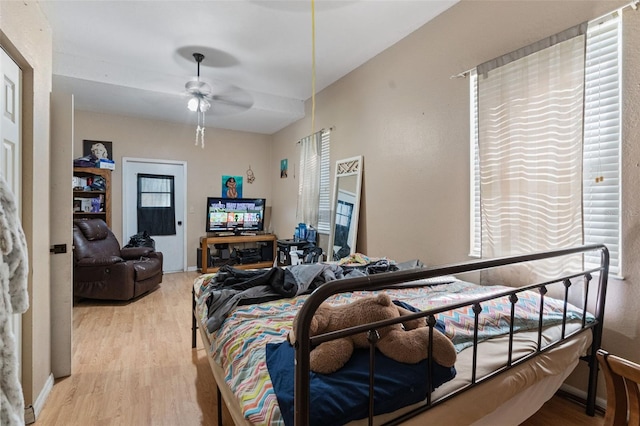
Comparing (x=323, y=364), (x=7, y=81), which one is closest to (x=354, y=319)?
(x=323, y=364)

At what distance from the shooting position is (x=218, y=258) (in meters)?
5.43

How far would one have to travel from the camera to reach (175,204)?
535cm

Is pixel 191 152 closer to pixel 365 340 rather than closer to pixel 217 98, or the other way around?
pixel 217 98

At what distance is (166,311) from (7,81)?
258cm

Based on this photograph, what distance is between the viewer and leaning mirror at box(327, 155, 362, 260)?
3529mm

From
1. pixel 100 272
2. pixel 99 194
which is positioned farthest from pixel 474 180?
pixel 99 194

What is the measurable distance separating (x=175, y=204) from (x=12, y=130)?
396cm

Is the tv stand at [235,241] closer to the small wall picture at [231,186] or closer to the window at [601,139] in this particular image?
the small wall picture at [231,186]

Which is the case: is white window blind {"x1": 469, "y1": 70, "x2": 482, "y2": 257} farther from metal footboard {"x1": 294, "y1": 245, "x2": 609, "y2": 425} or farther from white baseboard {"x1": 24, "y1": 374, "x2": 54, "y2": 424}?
white baseboard {"x1": 24, "y1": 374, "x2": 54, "y2": 424}

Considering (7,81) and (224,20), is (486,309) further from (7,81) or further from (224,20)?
(224,20)

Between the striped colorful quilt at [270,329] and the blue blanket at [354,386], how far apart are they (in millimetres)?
49

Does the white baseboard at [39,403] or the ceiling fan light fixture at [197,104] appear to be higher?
the ceiling fan light fixture at [197,104]

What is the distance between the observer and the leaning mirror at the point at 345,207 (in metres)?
3.53

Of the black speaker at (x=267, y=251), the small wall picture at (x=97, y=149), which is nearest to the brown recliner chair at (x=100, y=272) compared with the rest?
the small wall picture at (x=97, y=149)
